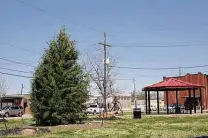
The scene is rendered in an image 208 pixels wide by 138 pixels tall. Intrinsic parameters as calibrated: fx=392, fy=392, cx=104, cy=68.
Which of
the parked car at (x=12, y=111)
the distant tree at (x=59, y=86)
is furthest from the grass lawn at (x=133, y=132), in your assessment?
the parked car at (x=12, y=111)

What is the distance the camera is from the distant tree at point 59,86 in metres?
25.8

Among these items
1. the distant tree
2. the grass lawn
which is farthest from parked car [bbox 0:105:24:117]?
the grass lawn

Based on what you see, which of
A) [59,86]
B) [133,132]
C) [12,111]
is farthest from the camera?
[12,111]

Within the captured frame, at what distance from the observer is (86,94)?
27.2 meters

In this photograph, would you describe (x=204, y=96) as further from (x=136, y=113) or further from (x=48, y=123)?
(x=48, y=123)

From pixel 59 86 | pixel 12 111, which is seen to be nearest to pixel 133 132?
pixel 59 86

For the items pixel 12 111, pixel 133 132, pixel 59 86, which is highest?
pixel 59 86

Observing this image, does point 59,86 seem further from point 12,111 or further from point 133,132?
point 12,111

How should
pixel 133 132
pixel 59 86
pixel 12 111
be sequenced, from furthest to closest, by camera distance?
pixel 12 111, pixel 59 86, pixel 133 132

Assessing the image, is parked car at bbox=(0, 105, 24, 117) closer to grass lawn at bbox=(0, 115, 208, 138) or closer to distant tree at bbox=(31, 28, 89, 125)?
distant tree at bbox=(31, 28, 89, 125)

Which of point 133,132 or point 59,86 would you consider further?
point 59,86

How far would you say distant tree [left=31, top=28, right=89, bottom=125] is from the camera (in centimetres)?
2575

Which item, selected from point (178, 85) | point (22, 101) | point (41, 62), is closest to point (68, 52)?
point (41, 62)

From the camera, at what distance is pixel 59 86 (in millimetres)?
26094
